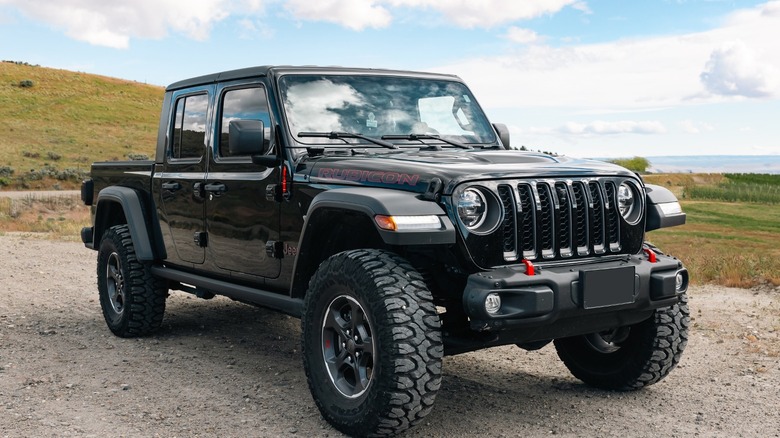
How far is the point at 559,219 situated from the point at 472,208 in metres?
0.51

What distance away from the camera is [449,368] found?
6477mm

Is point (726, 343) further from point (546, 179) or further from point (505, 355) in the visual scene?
point (546, 179)

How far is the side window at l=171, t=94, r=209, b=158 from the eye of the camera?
21.6ft

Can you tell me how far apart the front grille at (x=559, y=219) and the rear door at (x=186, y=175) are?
9.06 ft

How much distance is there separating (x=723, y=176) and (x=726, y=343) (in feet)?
180

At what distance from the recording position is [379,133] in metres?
5.80

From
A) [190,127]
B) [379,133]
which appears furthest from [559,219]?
[190,127]

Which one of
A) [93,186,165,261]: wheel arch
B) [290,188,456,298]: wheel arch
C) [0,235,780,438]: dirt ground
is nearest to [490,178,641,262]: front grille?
[290,188,456,298]: wheel arch

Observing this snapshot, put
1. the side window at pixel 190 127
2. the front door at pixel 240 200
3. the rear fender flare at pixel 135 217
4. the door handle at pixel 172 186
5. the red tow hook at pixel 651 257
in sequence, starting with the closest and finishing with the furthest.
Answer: the red tow hook at pixel 651 257 → the front door at pixel 240 200 → the side window at pixel 190 127 → the door handle at pixel 172 186 → the rear fender flare at pixel 135 217

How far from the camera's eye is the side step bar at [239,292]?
5.38 m

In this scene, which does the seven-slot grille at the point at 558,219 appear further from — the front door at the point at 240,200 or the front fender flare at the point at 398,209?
the front door at the point at 240,200

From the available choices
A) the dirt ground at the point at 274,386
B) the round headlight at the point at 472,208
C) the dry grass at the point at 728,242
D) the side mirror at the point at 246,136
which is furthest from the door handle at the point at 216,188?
the dry grass at the point at 728,242

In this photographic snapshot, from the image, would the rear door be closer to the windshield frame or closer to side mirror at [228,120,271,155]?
the windshield frame

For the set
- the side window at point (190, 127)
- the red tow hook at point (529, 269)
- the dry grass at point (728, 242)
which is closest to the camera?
the red tow hook at point (529, 269)
